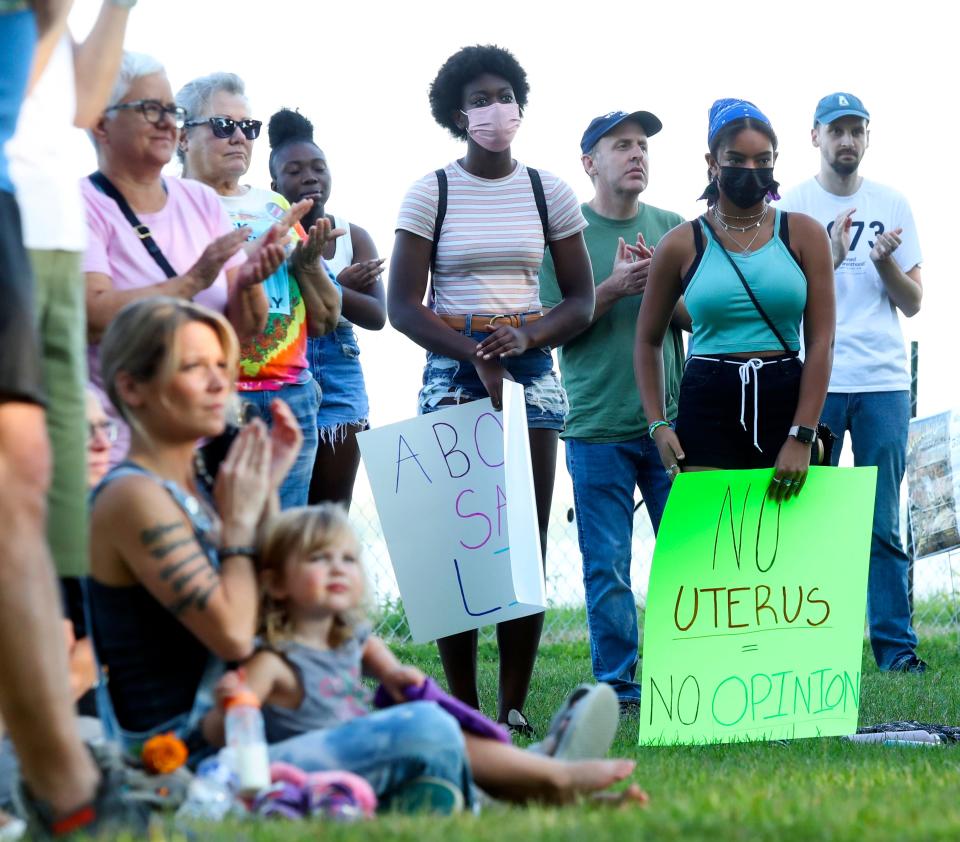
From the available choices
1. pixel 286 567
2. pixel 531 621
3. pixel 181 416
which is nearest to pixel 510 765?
pixel 286 567

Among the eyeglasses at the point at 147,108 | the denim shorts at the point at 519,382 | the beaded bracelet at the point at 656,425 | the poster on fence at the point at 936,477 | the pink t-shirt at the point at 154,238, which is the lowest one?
the poster on fence at the point at 936,477

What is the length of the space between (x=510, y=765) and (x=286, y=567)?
65 centimetres

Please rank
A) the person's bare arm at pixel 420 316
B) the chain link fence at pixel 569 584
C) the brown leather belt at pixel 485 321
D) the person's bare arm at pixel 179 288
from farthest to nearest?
the chain link fence at pixel 569 584
the brown leather belt at pixel 485 321
the person's bare arm at pixel 420 316
the person's bare arm at pixel 179 288

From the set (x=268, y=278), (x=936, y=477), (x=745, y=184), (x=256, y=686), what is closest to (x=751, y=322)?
(x=745, y=184)

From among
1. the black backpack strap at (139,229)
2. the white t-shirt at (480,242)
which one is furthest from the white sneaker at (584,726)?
the white t-shirt at (480,242)

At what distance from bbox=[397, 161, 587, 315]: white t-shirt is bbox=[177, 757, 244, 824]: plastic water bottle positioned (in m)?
2.88

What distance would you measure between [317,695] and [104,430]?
906 mm

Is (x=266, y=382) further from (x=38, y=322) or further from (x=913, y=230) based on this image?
(x=913, y=230)

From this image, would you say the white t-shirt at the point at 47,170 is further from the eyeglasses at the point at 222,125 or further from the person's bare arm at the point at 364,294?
the person's bare arm at the point at 364,294

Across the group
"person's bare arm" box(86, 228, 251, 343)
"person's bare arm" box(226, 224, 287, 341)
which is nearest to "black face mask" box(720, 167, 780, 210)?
"person's bare arm" box(226, 224, 287, 341)

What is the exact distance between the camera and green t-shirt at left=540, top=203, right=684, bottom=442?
650cm

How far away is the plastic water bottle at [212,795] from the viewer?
9.84ft

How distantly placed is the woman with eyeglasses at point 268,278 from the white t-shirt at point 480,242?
689 millimetres

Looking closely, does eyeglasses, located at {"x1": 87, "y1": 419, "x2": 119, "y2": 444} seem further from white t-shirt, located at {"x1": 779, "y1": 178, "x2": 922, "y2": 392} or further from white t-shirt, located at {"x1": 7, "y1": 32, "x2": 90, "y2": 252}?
white t-shirt, located at {"x1": 779, "y1": 178, "x2": 922, "y2": 392}
